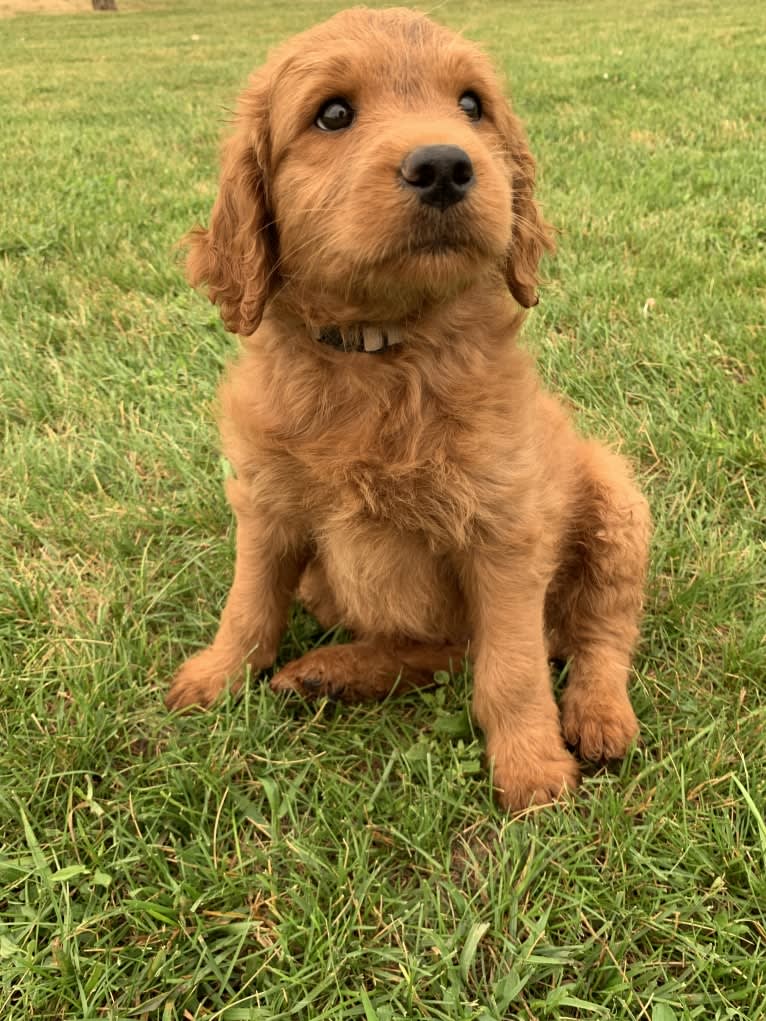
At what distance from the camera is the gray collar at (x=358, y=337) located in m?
2.13

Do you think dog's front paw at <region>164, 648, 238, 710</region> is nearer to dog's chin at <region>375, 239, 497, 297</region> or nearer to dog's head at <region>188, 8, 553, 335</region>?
dog's head at <region>188, 8, 553, 335</region>

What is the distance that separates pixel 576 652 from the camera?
267cm

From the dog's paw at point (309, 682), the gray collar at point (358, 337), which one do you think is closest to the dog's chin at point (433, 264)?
the gray collar at point (358, 337)

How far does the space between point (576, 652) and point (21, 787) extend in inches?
64.3

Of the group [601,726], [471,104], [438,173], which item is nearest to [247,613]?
[601,726]

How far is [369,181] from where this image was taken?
72.7 inches

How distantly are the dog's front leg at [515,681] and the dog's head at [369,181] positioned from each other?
28.9 inches

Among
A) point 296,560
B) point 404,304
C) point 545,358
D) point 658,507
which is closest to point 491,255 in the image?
point 404,304

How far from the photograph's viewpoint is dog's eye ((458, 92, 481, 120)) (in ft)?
7.35

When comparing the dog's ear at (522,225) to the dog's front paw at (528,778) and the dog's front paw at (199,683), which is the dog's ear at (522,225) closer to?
the dog's front paw at (528,778)

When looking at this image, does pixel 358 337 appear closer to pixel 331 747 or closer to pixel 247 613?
pixel 247 613

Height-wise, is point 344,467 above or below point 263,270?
below

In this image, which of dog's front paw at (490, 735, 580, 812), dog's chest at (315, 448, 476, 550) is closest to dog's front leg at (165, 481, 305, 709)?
dog's chest at (315, 448, 476, 550)

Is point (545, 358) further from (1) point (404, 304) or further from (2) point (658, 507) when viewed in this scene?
(1) point (404, 304)
